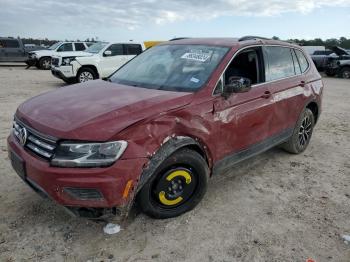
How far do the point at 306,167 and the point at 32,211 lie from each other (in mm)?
3711

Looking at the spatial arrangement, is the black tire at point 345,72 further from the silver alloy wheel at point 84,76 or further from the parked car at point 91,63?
the silver alloy wheel at point 84,76

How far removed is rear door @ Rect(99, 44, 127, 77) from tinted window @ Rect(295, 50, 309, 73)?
28.1 feet

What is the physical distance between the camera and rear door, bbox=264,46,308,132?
4.48m

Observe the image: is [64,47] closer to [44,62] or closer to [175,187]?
[44,62]

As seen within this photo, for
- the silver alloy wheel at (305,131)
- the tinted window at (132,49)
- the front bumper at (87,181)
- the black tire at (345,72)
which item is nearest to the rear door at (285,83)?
the silver alloy wheel at (305,131)

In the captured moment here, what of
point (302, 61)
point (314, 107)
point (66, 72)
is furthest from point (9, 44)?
point (314, 107)

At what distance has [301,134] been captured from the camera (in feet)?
17.9

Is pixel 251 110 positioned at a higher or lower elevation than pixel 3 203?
higher

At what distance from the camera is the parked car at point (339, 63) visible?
19.9 metres

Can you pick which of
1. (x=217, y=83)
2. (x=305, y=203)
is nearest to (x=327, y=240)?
(x=305, y=203)

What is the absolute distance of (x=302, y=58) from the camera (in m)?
5.41

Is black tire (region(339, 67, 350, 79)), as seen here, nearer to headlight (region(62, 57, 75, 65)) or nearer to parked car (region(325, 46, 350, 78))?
parked car (region(325, 46, 350, 78))

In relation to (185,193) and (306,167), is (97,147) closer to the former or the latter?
(185,193)

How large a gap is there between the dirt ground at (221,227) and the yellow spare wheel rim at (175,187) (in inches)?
8.5
